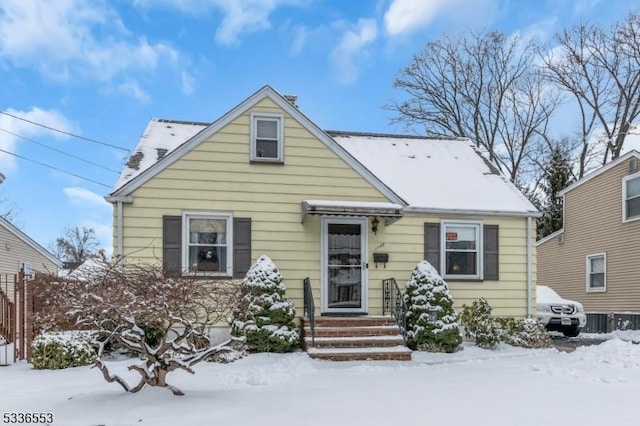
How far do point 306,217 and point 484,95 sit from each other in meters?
21.2

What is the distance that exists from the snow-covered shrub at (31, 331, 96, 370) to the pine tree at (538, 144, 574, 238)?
21.5 m

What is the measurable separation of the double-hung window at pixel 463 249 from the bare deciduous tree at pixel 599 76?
56.8 feet

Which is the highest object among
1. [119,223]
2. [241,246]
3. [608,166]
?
[608,166]

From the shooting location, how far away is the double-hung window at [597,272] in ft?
60.0

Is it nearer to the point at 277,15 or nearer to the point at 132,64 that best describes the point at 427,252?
the point at 277,15

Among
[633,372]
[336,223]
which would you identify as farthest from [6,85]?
[633,372]

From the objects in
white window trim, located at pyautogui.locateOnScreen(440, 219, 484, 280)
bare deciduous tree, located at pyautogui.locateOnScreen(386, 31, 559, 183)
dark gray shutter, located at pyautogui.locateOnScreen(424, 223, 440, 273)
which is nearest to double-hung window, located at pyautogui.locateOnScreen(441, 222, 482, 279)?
white window trim, located at pyautogui.locateOnScreen(440, 219, 484, 280)

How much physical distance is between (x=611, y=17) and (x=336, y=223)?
72.3 feet

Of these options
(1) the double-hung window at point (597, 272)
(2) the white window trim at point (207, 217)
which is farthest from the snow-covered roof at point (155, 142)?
(1) the double-hung window at point (597, 272)

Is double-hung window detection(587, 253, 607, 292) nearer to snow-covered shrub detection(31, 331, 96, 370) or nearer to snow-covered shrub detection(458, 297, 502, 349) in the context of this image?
snow-covered shrub detection(458, 297, 502, 349)

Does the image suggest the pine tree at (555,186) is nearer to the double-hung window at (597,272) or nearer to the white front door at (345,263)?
the double-hung window at (597,272)

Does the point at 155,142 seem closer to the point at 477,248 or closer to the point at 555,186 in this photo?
the point at 477,248

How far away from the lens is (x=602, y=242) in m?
18.3

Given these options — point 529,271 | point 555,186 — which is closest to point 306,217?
point 529,271
